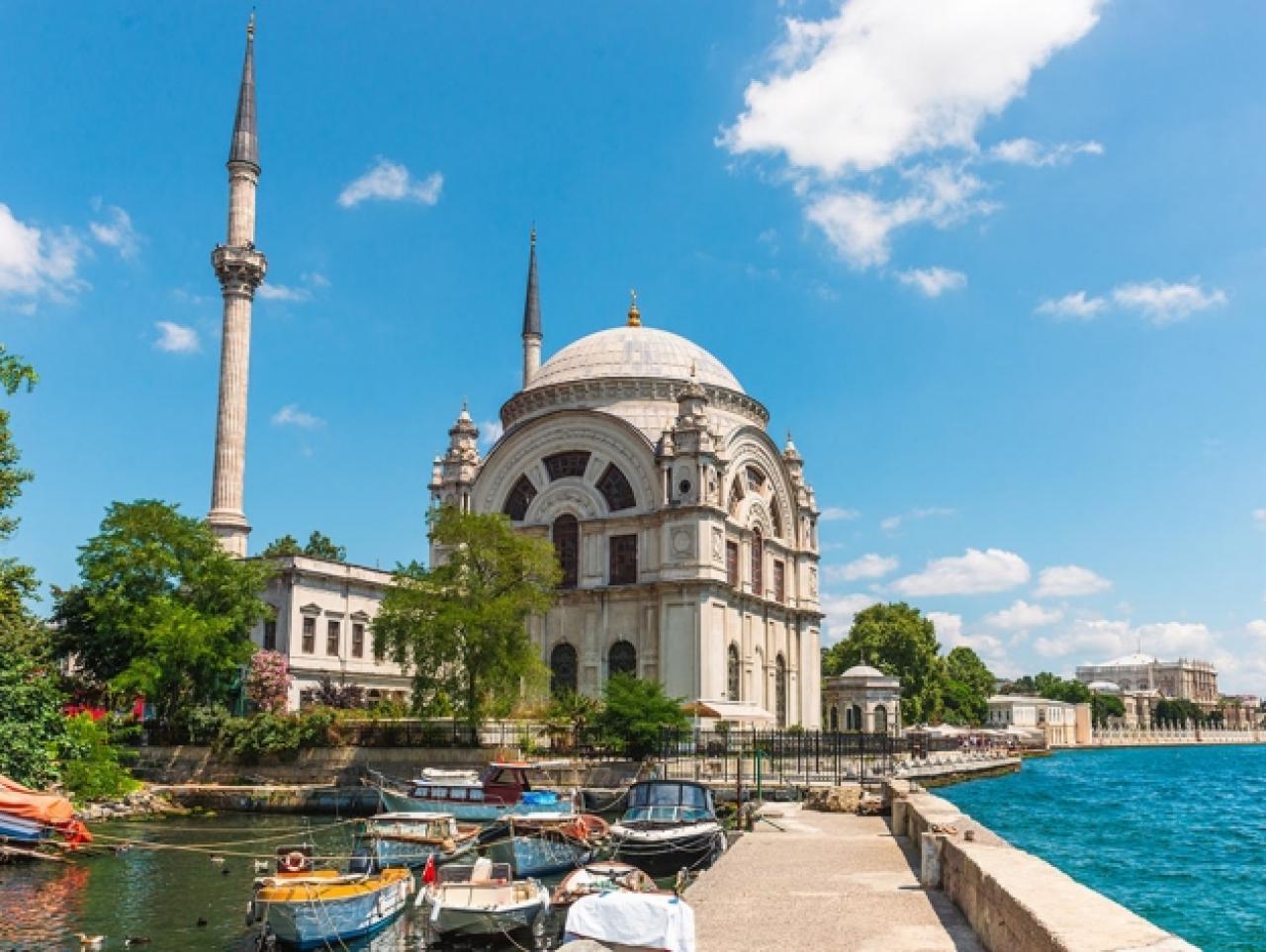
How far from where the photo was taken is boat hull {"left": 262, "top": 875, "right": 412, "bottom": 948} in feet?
54.1

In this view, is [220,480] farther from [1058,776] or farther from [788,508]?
[1058,776]

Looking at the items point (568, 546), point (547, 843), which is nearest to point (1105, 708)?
point (568, 546)

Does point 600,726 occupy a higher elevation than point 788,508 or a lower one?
lower

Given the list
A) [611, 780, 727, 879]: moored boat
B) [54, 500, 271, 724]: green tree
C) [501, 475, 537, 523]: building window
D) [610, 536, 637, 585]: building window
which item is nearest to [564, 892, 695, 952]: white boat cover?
[611, 780, 727, 879]: moored boat

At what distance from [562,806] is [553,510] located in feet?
87.4

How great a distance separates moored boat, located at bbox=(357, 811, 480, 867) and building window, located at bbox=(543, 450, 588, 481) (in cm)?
3005

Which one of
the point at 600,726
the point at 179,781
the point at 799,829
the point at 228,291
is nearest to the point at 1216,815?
the point at 600,726

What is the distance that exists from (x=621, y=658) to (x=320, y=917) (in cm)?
3397

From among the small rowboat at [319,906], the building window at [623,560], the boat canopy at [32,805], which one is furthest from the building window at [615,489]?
the small rowboat at [319,906]

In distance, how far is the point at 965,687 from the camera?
10344 centimetres

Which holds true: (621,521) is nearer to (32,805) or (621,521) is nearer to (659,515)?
(659,515)

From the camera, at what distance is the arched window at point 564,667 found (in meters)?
51.2

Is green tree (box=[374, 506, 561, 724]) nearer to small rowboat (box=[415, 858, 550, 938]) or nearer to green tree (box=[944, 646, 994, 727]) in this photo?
small rowboat (box=[415, 858, 550, 938])

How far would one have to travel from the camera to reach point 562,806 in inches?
1029
